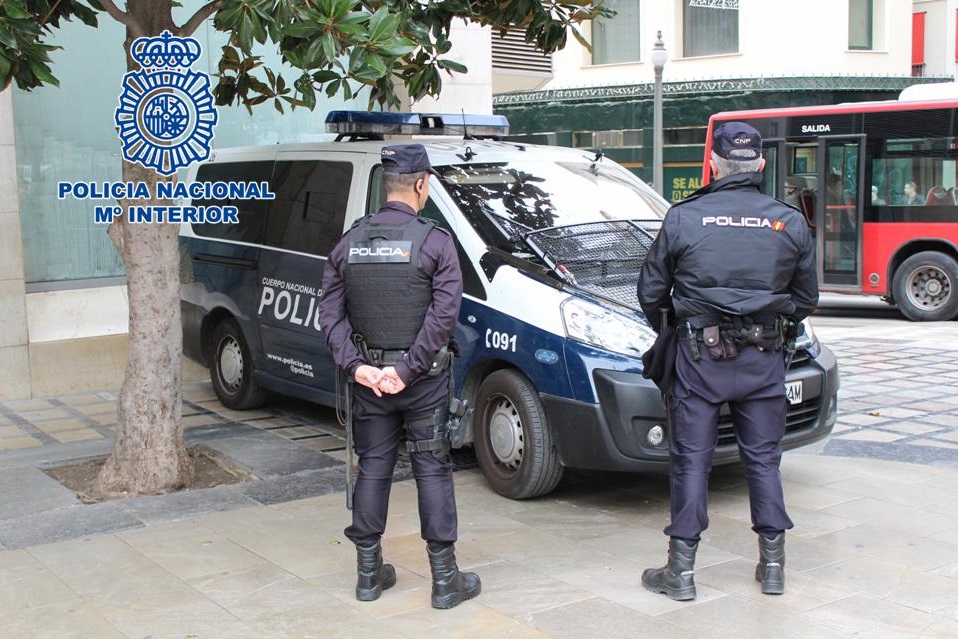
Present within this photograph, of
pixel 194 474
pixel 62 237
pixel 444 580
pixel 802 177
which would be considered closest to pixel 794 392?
pixel 444 580

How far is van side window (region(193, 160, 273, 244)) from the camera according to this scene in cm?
795

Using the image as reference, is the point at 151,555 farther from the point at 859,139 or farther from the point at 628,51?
the point at 628,51

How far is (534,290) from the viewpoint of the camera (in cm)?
593

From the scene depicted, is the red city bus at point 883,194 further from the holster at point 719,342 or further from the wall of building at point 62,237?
the holster at point 719,342

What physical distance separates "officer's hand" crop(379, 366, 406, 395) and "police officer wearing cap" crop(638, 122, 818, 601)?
1.11 m

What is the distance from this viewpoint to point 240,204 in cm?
816

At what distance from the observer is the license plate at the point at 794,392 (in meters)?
5.95

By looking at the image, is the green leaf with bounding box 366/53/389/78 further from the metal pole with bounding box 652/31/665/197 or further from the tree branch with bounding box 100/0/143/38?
the metal pole with bounding box 652/31/665/197

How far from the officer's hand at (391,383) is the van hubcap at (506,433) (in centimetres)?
173

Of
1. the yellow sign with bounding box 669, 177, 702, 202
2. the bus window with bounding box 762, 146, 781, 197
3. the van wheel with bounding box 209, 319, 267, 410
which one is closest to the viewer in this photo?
the van wheel with bounding box 209, 319, 267, 410

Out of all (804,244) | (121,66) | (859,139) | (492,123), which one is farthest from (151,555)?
(859,139)

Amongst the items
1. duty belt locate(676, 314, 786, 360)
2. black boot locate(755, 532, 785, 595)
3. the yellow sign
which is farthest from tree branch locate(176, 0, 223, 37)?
the yellow sign

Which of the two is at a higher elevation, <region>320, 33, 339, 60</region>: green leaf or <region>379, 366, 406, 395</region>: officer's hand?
<region>320, 33, 339, 60</region>: green leaf

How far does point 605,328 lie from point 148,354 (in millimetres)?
2585
